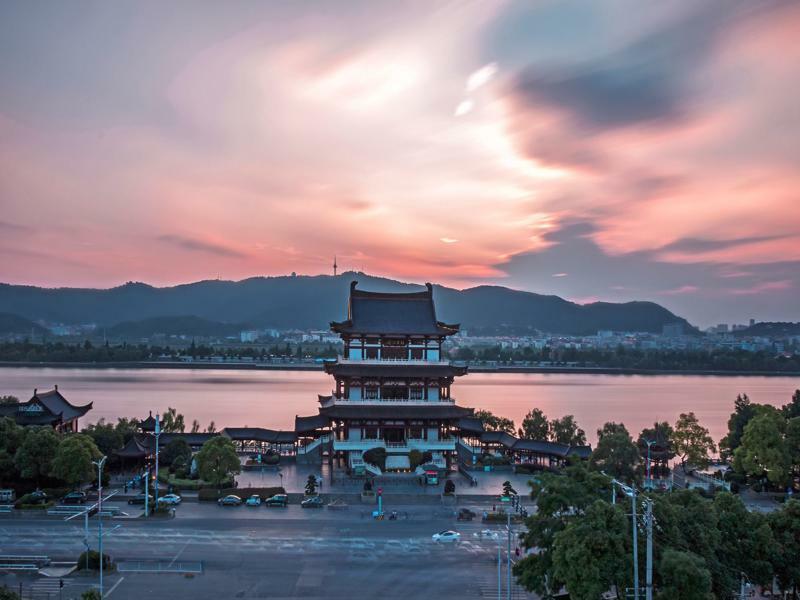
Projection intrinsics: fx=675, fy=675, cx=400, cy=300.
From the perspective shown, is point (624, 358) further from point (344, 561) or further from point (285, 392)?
point (344, 561)

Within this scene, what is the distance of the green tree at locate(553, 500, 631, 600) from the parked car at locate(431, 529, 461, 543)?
10.8 metres

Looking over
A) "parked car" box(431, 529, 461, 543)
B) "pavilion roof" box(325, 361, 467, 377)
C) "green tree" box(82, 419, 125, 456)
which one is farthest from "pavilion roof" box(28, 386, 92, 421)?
"parked car" box(431, 529, 461, 543)

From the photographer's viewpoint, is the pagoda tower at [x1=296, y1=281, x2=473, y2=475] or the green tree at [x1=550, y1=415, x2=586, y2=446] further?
the green tree at [x1=550, y1=415, x2=586, y2=446]

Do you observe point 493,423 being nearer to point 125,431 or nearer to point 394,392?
point 394,392

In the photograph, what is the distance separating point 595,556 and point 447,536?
12.0 meters

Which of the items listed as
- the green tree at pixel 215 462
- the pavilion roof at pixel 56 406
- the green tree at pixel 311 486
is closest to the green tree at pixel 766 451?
the green tree at pixel 311 486

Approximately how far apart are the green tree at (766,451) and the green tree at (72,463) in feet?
124

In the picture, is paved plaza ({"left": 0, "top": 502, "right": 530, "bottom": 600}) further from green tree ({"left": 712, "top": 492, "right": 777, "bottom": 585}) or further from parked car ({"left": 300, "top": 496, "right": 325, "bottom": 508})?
green tree ({"left": 712, "top": 492, "right": 777, "bottom": 585})

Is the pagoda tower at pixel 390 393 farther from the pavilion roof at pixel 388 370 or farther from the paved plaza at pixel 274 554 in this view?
the paved plaza at pixel 274 554

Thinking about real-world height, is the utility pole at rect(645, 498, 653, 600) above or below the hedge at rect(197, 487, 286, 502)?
above

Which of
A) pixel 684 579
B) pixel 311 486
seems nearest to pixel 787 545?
pixel 684 579

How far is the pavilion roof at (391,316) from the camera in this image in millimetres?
47469

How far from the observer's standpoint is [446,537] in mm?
30797

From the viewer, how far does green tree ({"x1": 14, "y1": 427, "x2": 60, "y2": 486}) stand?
36812mm
